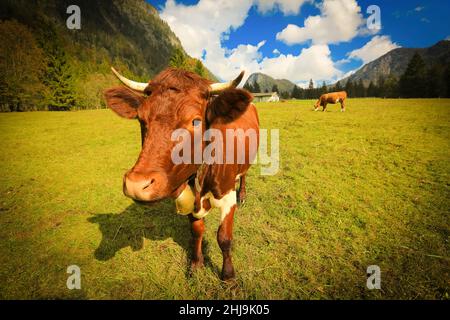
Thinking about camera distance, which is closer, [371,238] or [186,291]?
[186,291]

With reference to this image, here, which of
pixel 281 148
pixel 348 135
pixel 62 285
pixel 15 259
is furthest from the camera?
pixel 348 135

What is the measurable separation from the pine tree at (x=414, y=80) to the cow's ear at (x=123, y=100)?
7192 cm

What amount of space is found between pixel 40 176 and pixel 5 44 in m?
46.4

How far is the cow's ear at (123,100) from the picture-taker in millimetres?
2559

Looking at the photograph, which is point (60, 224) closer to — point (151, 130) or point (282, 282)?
point (151, 130)

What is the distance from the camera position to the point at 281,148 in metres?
9.92

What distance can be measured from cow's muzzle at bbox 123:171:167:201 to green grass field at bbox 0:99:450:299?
1805 mm

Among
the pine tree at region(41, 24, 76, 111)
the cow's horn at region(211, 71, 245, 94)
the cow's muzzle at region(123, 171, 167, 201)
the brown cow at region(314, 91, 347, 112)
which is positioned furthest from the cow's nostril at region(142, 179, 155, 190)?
the pine tree at region(41, 24, 76, 111)

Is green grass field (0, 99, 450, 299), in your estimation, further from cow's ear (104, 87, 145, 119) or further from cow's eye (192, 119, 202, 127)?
cow's ear (104, 87, 145, 119)

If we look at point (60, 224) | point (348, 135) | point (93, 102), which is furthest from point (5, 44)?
point (348, 135)

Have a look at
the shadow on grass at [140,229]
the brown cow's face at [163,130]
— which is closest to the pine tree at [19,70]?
the shadow on grass at [140,229]

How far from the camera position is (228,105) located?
2232 millimetres

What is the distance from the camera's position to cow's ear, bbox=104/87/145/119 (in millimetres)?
2559

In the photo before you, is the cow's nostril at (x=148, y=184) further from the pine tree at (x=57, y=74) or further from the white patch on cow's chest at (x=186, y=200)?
the pine tree at (x=57, y=74)
